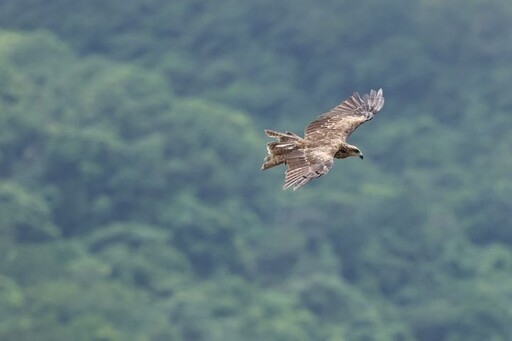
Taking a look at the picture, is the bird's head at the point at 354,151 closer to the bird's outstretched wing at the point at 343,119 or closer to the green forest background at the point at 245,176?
the bird's outstretched wing at the point at 343,119

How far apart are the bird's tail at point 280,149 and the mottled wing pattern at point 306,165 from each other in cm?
12

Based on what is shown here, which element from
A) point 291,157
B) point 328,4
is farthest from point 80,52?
point 291,157

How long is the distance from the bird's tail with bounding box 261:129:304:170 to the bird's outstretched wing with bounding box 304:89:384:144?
47 cm

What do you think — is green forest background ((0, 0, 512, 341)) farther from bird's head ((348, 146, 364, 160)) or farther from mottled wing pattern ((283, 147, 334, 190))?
mottled wing pattern ((283, 147, 334, 190))

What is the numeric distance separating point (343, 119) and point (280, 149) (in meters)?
2.40

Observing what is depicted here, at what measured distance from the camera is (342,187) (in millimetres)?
84500

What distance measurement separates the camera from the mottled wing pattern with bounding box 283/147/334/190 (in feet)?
66.2

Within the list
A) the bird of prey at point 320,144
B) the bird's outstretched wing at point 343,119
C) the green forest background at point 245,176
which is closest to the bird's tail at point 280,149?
the bird of prey at point 320,144

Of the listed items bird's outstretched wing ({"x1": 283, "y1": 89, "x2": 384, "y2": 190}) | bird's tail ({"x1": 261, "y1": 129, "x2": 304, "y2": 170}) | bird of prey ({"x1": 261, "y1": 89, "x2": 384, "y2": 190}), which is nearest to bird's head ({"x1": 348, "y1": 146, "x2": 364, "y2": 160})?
bird of prey ({"x1": 261, "y1": 89, "x2": 384, "y2": 190})

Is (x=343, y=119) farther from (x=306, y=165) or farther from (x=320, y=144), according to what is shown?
(x=306, y=165)

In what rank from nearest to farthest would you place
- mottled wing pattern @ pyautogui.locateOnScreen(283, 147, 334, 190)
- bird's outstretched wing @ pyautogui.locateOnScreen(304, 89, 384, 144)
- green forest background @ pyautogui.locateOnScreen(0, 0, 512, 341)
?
mottled wing pattern @ pyautogui.locateOnScreen(283, 147, 334, 190) → bird's outstretched wing @ pyautogui.locateOnScreen(304, 89, 384, 144) → green forest background @ pyautogui.locateOnScreen(0, 0, 512, 341)

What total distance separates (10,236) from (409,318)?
53.8ft

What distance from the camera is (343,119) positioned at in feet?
78.1

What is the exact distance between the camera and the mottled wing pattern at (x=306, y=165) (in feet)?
66.2
